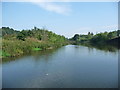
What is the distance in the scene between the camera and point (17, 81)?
267 inches

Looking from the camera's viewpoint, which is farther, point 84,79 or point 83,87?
point 84,79

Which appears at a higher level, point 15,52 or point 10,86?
point 15,52

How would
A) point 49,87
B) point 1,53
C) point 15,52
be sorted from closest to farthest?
point 49,87
point 1,53
point 15,52

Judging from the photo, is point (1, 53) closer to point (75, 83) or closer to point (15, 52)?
point (15, 52)

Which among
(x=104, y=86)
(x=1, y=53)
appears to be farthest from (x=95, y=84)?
(x=1, y=53)

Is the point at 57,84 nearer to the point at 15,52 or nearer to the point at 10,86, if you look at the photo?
the point at 10,86

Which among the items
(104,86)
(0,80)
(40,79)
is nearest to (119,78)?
(104,86)

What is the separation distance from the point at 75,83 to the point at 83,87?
22.9 inches

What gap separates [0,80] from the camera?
280 inches

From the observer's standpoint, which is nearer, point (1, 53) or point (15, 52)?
point (1, 53)

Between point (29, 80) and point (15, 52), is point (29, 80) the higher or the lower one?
the lower one

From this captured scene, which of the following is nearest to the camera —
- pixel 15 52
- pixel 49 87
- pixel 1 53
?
pixel 49 87

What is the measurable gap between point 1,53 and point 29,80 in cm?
771

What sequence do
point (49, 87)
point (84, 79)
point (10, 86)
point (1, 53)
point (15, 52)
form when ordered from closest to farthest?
point (49, 87), point (10, 86), point (84, 79), point (1, 53), point (15, 52)
